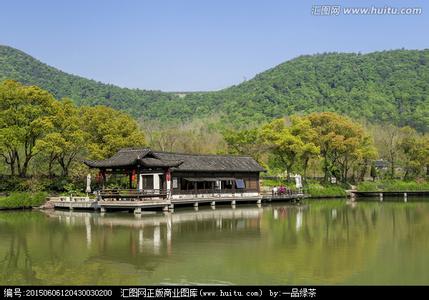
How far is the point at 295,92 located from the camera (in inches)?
3821

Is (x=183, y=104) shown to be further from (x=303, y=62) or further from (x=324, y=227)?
(x=324, y=227)

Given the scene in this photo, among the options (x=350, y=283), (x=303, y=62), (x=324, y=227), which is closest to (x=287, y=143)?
(x=324, y=227)

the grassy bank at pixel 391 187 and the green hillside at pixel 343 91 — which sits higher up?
the green hillside at pixel 343 91

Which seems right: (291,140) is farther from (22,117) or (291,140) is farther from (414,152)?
(22,117)

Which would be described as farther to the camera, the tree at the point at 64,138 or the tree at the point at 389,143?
the tree at the point at 389,143

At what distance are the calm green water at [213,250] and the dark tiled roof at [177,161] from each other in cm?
545

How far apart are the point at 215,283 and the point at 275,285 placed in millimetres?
1512

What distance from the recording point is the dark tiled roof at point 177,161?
34.3 meters

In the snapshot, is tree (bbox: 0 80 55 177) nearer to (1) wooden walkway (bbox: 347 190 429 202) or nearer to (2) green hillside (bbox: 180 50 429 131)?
(1) wooden walkway (bbox: 347 190 429 202)

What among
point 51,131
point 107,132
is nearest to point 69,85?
point 107,132

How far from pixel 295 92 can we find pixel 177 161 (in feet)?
215

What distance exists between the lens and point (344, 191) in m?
51.0

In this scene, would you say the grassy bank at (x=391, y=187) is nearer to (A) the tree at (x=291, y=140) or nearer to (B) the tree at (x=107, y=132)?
(A) the tree at (x=291, y=140)

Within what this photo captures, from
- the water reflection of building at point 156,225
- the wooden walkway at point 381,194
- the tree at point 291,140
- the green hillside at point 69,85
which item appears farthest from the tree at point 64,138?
the green hillside at point 69,85
